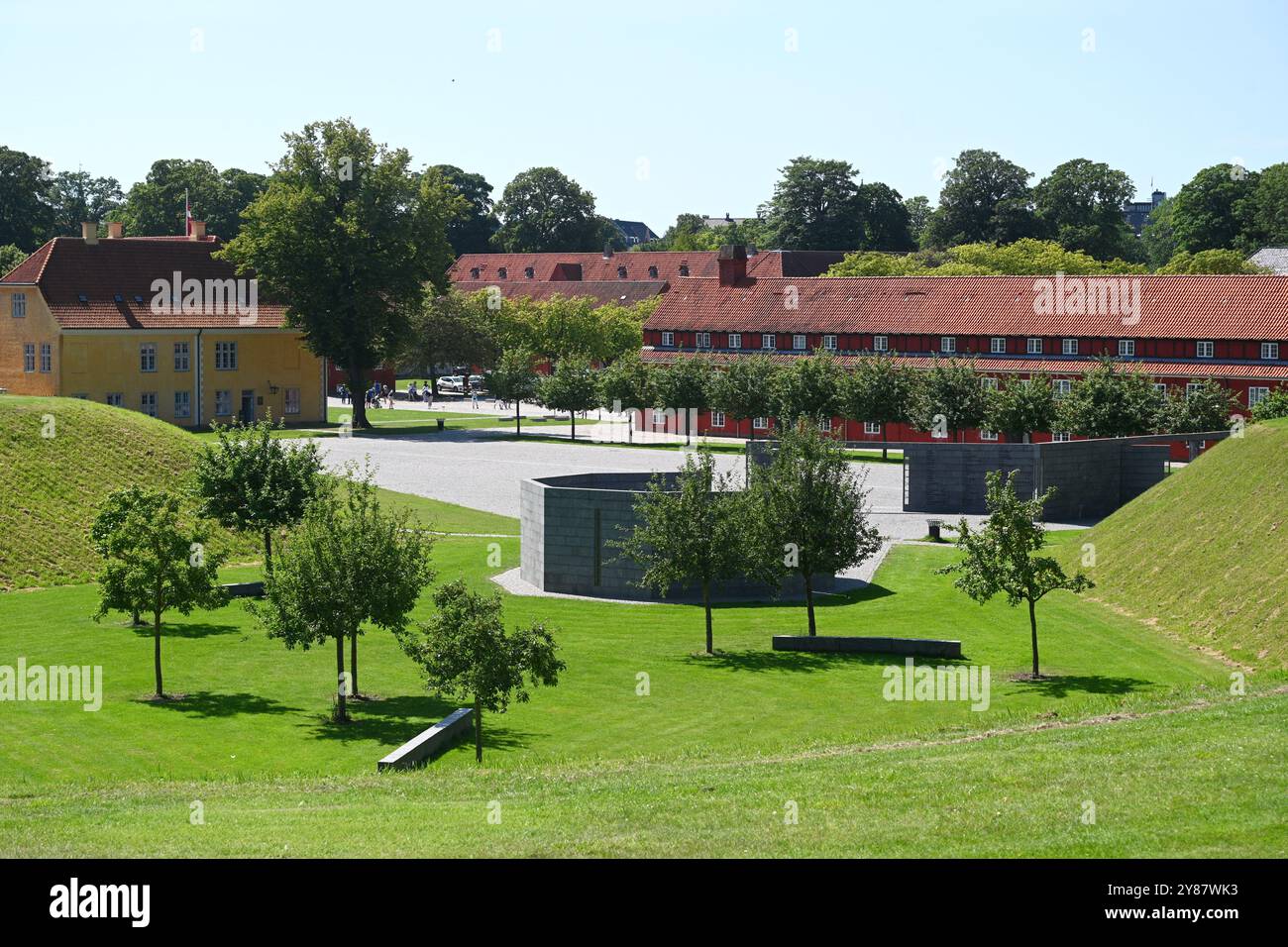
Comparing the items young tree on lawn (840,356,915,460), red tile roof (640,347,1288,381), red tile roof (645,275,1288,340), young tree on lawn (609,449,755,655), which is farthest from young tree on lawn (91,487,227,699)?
red tile roof (645,275,1288,340)

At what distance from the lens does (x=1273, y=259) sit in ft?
422

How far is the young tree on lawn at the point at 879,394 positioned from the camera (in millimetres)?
77938

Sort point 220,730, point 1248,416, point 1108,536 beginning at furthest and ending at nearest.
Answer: point 1248,416 < point 1108,536 < point 220,730

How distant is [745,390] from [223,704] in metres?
54.8

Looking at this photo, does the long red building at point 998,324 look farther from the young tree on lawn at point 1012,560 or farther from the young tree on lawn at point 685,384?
the young tree on lawn at point 1012,560

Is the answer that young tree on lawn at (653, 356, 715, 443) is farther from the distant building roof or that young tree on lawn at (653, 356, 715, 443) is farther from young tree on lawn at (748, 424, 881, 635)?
the distant building roof

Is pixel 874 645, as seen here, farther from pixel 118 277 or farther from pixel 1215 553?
pixel 118 277

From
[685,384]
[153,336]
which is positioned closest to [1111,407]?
[685,384]

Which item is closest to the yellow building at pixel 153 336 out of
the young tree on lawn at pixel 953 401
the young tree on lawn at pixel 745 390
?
the young tree on lawn at pixel 745 390

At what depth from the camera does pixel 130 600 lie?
33.0m

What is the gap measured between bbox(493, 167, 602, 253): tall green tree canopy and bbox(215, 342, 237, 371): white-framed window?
8618 centimetres

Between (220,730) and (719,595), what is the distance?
56.5 feet
